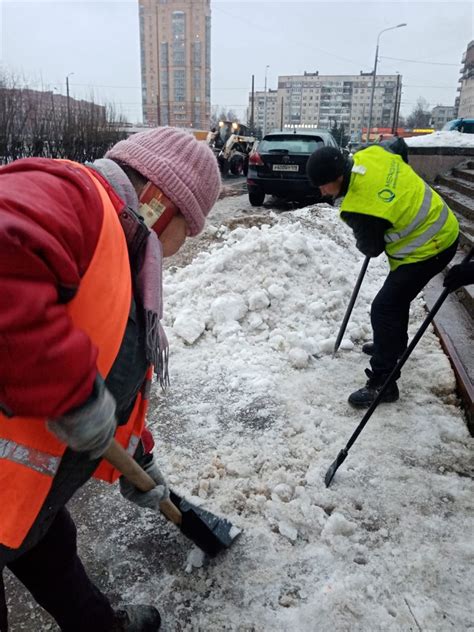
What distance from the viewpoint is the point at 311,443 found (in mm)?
2650

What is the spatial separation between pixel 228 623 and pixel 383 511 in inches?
34.5

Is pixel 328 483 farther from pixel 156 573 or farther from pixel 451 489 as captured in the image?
pixel 156 573

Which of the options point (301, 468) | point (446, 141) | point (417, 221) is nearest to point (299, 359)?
point (301, 468)

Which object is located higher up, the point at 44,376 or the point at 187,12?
the point at 187,12

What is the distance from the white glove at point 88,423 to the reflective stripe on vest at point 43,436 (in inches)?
4.3

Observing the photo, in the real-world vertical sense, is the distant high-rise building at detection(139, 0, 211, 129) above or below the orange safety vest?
above

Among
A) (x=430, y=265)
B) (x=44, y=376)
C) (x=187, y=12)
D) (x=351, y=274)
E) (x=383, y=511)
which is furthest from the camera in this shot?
(x=187, y=12)

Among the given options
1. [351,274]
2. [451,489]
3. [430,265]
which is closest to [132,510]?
[451,489]

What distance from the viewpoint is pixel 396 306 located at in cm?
303

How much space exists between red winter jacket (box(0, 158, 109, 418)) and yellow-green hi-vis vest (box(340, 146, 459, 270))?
89.3 inches

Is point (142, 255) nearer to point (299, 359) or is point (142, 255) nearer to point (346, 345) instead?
point (299, 359)

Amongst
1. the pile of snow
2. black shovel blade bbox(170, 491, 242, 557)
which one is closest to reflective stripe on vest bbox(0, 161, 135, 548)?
black shovel blade bbox(170, 491, 242, 557)

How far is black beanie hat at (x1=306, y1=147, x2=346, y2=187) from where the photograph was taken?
2979 mm

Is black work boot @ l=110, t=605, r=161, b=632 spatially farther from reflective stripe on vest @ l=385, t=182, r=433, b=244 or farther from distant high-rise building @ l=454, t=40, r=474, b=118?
distant high-rise building @ l=454, t=40, r=474, b=118
